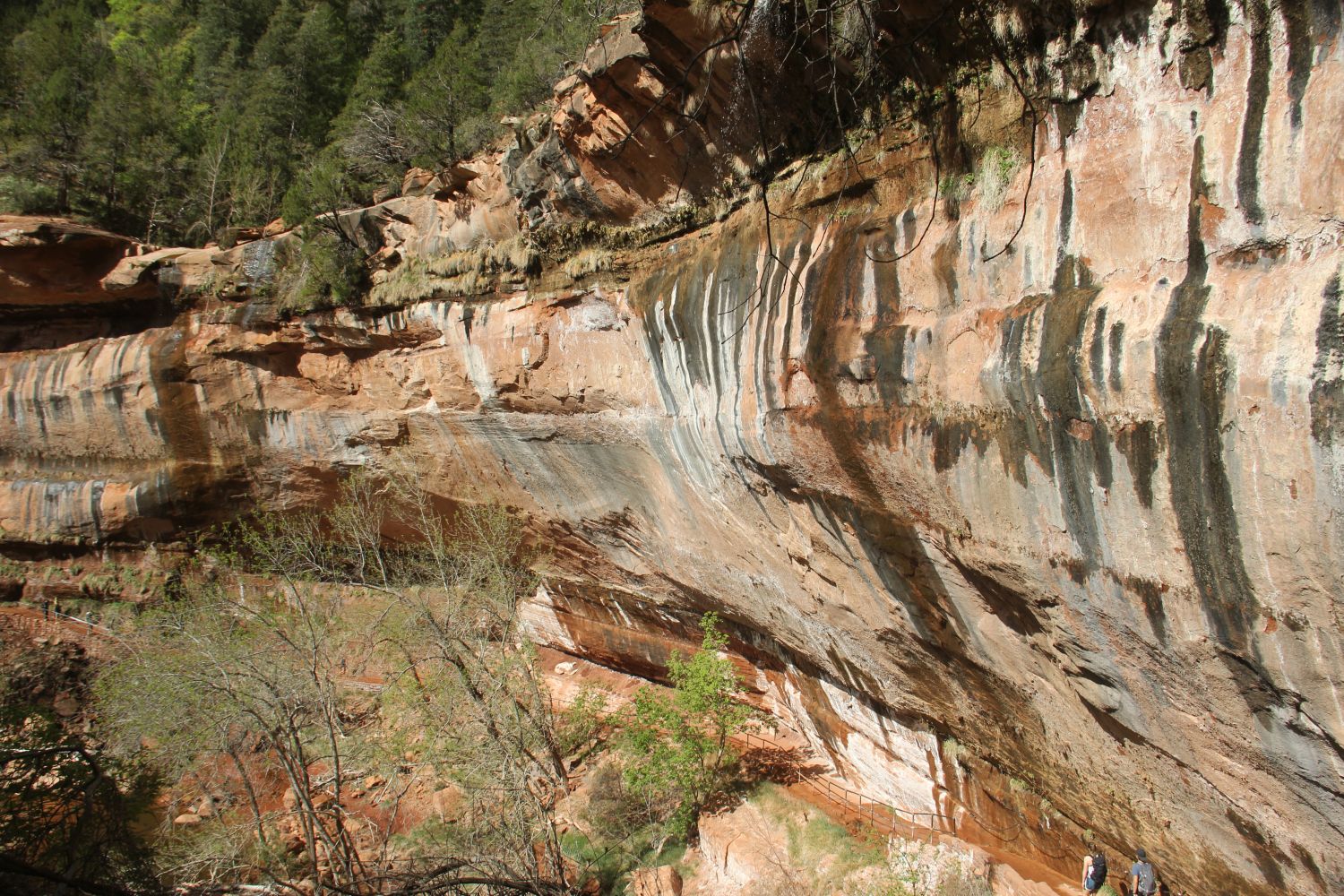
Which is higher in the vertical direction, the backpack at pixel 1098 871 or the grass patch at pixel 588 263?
the grass patch at pixel 588 263

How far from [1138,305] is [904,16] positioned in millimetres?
2100

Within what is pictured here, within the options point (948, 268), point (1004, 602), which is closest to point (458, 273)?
point (948, 268)

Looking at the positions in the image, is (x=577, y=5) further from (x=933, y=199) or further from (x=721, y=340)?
(x=933, y=199)

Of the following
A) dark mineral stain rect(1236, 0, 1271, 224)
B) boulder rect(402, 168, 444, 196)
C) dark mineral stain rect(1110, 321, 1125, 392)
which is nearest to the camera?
dark mineral stain rect(1236, 0, 1271, 224)

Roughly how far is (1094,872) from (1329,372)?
14.9 ft

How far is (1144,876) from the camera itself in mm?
4898

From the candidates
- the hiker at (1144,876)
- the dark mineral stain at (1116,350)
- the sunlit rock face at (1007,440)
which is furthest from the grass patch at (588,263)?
the hiker at (1144,876)

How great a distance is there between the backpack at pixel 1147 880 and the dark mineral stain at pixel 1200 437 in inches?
108

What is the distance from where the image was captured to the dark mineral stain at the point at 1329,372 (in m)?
2.45

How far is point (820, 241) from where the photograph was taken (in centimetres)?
453

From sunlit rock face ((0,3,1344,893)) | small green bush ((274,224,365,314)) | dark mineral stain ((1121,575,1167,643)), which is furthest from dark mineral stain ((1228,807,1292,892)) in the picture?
Answer: small green bush ((274,224,365,314))

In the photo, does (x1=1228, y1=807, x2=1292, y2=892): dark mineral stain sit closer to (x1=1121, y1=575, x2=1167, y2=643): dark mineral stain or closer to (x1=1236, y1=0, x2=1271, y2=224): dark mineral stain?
(x1=1121, y1=575, x2=1167, y2=643): dark mineral stain

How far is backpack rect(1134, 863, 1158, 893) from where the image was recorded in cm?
488

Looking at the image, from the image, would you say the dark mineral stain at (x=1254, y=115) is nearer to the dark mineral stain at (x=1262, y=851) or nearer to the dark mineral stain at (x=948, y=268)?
the dark mineral stain at (x=948, y=268)
